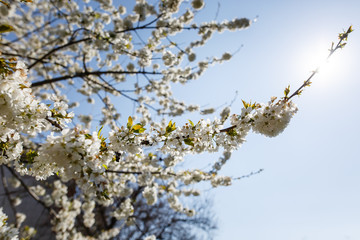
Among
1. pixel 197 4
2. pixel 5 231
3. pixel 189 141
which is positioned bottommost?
pixel 5 231

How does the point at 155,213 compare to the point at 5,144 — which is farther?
the point at 155,213

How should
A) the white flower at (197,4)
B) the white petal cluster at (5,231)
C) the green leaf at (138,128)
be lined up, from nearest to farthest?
the green leaf at (138,128) < the white petal cluster at (5,231) < the white flower at (197,4)

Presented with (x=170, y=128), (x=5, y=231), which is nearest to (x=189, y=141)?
(x=170, y=128)

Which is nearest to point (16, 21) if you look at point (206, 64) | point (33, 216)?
point (206, 64)

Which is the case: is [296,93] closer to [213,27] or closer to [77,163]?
[77,163]

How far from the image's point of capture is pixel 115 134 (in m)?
1.78

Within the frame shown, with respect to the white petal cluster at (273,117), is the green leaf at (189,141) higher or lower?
lower

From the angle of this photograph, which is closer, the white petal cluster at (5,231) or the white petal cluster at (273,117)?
the white petal cluster at (273,117)

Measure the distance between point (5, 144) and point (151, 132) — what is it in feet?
4.08

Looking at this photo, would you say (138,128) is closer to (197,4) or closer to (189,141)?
(189,141)

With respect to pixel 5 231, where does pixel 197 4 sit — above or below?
above

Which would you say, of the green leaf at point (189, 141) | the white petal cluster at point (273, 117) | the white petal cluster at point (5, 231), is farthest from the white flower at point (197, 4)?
the white petal cluster at point (5, 231)

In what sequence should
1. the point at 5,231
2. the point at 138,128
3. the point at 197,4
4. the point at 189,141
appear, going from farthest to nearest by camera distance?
the point at 197,4, the point at 5,231, the point at 189,141, the point at 138,128

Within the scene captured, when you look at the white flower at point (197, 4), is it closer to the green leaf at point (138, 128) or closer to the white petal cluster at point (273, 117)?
the white petal cluster at point (273, 117)
